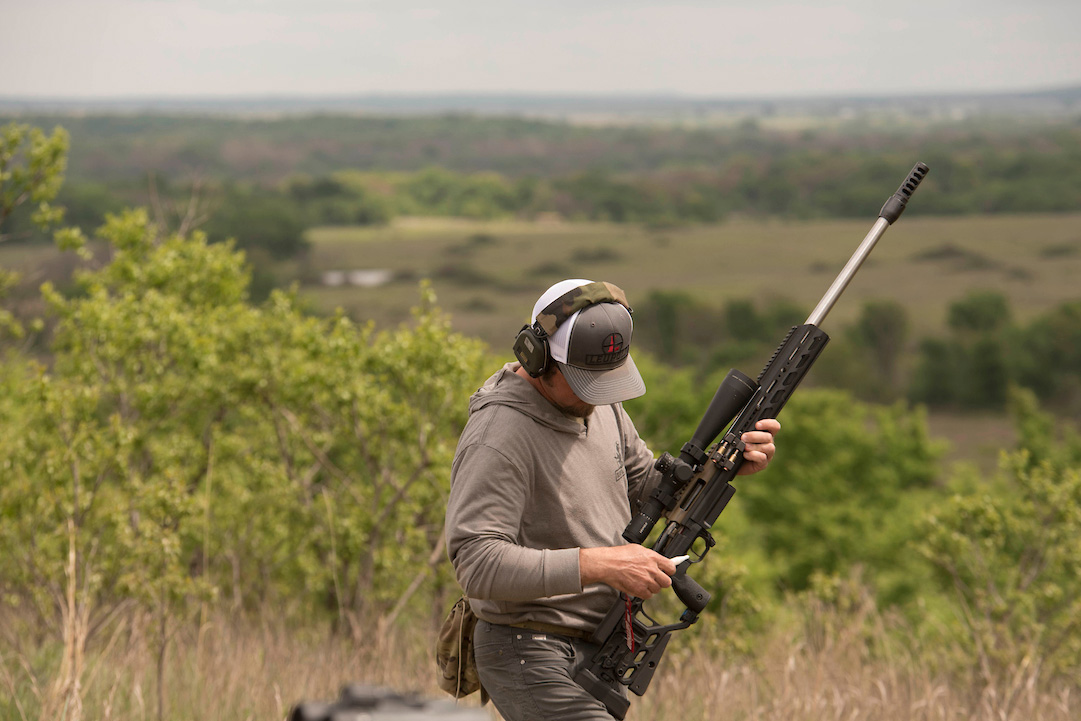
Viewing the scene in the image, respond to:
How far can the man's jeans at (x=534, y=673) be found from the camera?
128 inches

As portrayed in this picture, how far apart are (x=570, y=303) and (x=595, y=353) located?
19cm

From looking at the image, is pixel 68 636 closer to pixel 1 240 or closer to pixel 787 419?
pixel 1 240

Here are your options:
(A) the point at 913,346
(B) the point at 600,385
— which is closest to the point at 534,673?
(B) the point at 600,385

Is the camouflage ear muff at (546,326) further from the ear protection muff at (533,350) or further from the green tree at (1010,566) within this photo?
the green tree at (1010,566)

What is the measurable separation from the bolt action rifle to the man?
0.10 metres

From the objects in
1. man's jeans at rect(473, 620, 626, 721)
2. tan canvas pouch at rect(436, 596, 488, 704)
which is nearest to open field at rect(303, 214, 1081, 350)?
tan canvas pouch at rect(436, 596, 488, 704)

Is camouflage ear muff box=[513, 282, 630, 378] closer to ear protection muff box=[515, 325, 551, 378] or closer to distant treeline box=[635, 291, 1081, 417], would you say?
ear protection muff box=[515, 325, 551, 378]

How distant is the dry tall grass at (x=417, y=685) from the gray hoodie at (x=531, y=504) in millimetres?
1852

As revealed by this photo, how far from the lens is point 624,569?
3119mm

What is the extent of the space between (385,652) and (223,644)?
1230mm

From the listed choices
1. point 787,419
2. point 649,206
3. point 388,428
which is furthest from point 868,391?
point 388,428

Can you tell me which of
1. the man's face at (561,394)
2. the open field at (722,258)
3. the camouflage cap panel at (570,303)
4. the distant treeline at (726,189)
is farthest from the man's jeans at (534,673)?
the distant treeline at (726,189)

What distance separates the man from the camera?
10.2 feet

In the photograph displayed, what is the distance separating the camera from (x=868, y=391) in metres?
105
